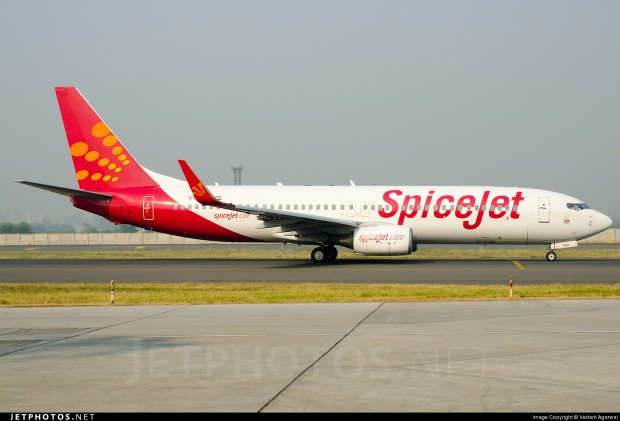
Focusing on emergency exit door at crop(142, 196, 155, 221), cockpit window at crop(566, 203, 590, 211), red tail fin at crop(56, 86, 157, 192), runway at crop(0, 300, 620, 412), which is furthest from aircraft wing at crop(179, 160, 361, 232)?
runway at crop(0, 300, 620, 412)

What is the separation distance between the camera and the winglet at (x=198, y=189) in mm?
35562

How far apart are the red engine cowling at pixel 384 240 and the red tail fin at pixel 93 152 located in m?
11.4

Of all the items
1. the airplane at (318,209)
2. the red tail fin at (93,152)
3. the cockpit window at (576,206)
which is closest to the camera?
the airplane at (318,209)

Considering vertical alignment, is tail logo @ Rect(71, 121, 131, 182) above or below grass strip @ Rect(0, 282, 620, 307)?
above

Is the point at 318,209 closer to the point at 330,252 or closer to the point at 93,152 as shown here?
the point at 330,252

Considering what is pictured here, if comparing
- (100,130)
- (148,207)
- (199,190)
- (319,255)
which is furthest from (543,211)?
(100,130)

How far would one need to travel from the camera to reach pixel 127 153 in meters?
41.5

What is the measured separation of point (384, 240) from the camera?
121ft

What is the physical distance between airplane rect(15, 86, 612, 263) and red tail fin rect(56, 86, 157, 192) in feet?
0.17

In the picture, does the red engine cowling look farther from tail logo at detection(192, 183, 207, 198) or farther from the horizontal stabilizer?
the horizontal stabilizer

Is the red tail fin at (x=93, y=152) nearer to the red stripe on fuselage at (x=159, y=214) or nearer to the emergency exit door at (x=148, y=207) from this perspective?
the red stripe on fuselage at (x=159, y=214)

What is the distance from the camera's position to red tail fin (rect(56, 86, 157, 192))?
4138cm

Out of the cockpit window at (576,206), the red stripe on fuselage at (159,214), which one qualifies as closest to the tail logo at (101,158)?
the red stripe on fuselage at (159,214)

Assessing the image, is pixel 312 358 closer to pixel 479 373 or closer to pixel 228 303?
pixel 479 373
